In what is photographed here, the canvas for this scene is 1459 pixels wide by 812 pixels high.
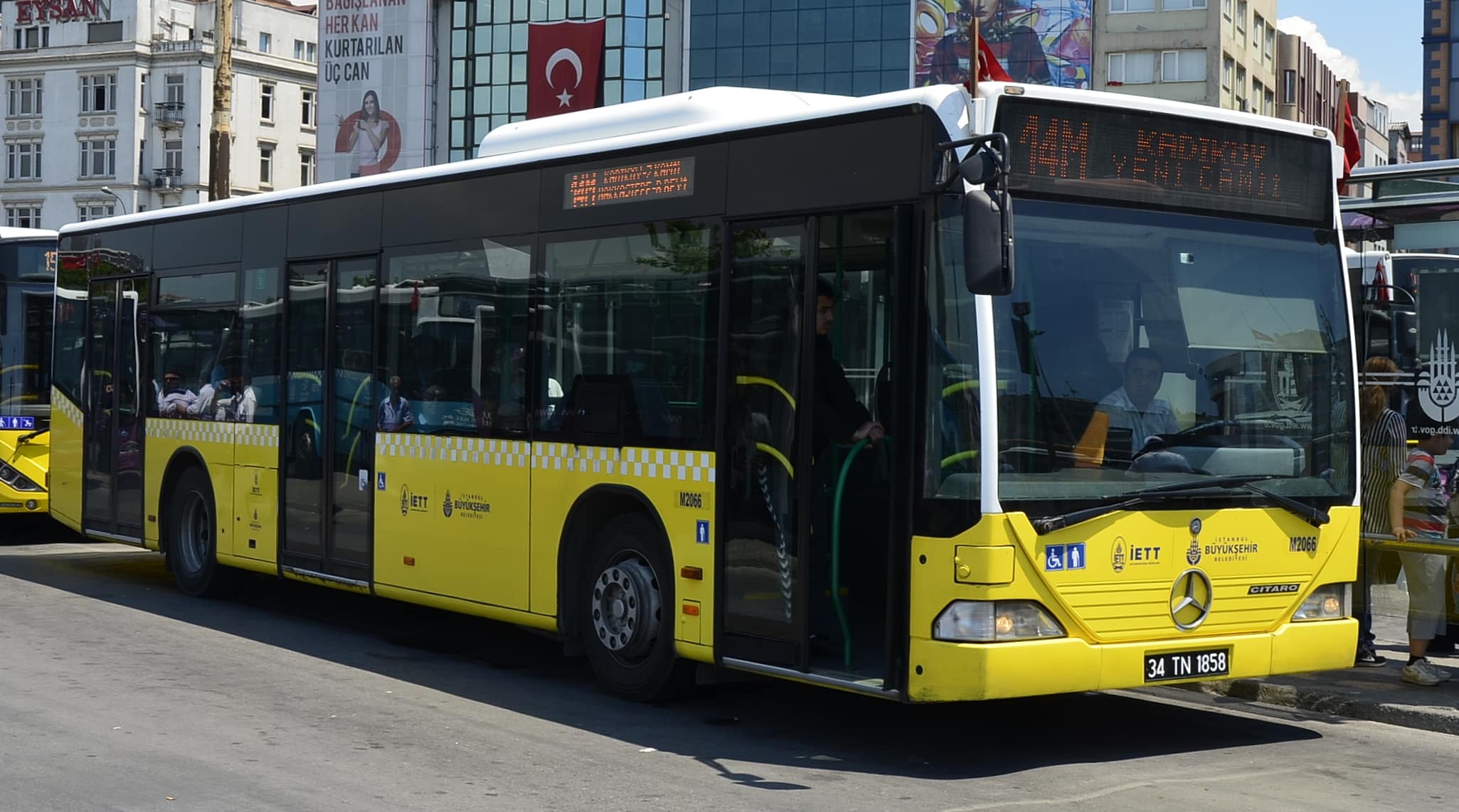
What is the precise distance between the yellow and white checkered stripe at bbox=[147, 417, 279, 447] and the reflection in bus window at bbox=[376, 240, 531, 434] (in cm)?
185

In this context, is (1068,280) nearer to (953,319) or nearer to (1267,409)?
(953,319)

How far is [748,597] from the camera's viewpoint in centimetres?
897

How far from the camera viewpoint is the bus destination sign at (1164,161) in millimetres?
8180

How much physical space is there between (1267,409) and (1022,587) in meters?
1.67

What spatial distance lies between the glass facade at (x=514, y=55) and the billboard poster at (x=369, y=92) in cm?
206

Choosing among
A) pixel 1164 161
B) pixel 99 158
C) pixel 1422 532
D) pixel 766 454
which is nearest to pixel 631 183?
pixel 766 454

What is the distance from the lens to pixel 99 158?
10000cm

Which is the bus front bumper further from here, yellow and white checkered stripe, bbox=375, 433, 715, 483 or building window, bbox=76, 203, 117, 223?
building window, bbox=76, 203, 117, 223

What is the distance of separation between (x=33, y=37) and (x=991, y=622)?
106456mm

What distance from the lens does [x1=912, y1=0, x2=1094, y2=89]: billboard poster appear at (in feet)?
225

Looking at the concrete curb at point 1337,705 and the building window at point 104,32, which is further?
the building window at point 104,32

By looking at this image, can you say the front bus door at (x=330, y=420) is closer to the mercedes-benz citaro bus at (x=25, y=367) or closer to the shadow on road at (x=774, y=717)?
the shadow on road at (x=774, y=717)

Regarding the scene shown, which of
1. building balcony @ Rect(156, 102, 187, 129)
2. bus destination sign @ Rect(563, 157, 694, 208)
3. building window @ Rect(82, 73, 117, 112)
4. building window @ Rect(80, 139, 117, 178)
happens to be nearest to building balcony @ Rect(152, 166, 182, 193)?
building balcony @ Rect(156, 102, 187, 129)

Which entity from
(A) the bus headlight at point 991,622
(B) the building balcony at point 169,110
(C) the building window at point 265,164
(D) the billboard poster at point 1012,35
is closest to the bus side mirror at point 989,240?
(A) the bus headlight at point 991,622
